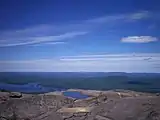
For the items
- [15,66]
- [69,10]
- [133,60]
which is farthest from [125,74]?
[15,66]

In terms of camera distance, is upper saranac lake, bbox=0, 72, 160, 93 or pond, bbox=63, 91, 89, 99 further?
pond, bbox=63, 91, 89, 99

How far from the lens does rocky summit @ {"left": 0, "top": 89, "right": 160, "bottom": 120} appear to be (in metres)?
2.27

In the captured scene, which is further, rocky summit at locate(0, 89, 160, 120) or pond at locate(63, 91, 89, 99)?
pond at locate(63, 91, 89, 99)

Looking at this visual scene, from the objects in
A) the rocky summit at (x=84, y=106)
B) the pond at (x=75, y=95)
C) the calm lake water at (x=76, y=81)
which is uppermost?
the calm lake water at (x=76, y=81)

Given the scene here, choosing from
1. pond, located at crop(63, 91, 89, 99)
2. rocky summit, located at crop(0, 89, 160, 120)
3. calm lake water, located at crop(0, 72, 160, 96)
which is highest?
calm lake water, located at crop(0, 72, 160, 96)

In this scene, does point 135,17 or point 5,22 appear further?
point 5,22

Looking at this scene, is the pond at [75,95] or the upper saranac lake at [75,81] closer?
the upper saranac lake at [75,81]

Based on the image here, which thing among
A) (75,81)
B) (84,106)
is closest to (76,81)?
(75,81)

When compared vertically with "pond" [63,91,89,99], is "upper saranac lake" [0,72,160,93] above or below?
above

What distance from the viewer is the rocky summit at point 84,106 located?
2.27 m

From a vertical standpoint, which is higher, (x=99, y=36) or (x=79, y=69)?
(x=99, y=36)

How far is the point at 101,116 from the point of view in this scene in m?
2.33

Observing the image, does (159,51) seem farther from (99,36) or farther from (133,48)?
(99,36)

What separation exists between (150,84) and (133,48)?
1.34 feet
